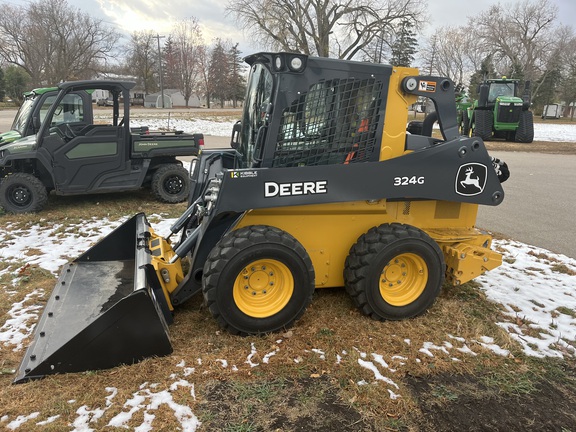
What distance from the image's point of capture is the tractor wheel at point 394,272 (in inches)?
142

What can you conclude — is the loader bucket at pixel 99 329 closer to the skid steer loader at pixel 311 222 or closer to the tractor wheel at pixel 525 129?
the skid steer loader at pixel 311 222

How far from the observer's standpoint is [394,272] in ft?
12.6

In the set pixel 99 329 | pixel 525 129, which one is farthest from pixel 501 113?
pixel 99 329

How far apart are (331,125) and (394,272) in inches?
56.3

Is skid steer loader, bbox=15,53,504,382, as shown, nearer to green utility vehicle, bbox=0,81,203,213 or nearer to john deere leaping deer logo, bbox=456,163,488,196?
john deere leaping deer logo, bbox=456,163,488,196

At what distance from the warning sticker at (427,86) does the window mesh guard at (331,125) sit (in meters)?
0.38

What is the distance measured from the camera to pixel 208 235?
3.74m

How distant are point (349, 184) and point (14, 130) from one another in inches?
299

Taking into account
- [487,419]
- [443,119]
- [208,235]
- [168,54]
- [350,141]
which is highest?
[168,54]

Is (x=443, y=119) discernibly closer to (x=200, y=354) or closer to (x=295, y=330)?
(x=295, y=330)

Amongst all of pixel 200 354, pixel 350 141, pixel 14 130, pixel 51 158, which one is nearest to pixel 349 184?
pixel 350 141

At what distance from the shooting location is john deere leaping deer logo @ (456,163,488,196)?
Answer: 12.4 feet

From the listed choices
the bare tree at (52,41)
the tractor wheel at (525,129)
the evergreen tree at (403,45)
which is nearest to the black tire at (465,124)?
the tractor wheel at (525,129)

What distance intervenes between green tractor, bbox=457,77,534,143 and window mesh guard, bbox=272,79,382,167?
1805 cm
